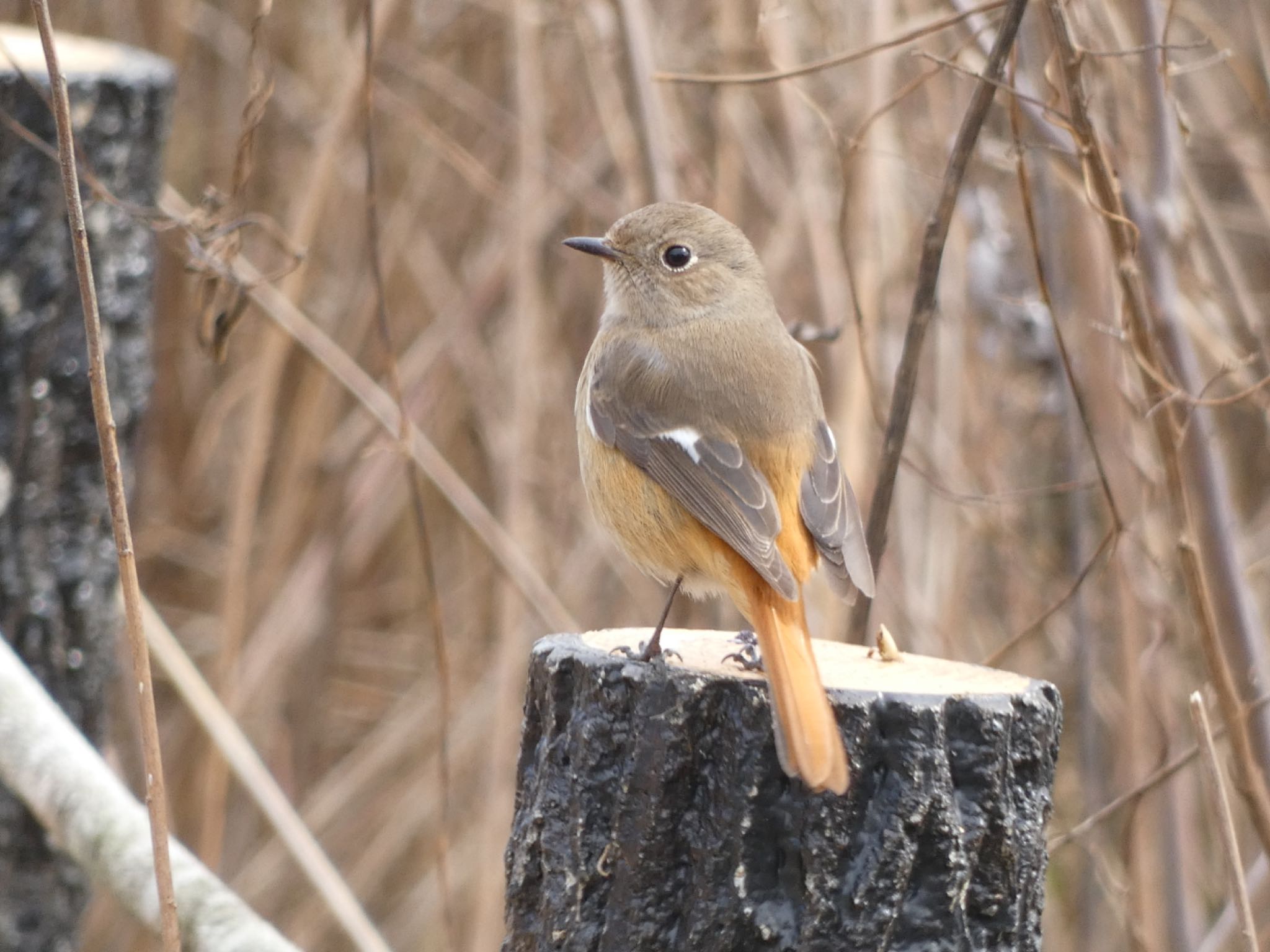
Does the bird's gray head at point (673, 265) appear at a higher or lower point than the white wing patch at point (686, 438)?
higher

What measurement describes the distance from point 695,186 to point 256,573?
2198 mm

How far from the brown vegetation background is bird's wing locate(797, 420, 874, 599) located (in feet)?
1.19

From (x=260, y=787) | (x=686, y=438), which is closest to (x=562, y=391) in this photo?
(x=260, y=787)

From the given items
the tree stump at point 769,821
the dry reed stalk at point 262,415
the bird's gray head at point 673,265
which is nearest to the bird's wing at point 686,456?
the bird's gray head at point 673,265

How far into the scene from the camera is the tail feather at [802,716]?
1824 mm

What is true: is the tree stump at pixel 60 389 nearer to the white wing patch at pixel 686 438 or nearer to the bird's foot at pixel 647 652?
the white wing patch at pixel 686 438

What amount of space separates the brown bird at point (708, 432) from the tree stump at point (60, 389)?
3.69 feet

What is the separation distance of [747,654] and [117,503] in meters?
1.03

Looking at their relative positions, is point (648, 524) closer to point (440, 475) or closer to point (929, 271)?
point (929, 271)

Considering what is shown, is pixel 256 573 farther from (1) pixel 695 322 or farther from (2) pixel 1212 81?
(2) pixel 1212 81

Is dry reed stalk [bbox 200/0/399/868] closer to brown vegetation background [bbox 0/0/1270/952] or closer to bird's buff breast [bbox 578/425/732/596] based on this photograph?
brown vegetation background [bbox 0/0/1270/952]

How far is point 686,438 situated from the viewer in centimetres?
277

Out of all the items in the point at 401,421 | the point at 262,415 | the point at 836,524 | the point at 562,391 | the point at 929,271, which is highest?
the point at 562,391

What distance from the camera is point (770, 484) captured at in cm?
269
